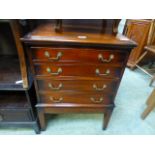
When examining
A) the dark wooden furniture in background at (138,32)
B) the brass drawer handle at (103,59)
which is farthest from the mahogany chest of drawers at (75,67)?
the dark wooden furniture in background at (138,32)

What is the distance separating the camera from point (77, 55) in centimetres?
78

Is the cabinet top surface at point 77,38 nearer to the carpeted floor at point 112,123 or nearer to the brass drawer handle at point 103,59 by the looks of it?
the brass drawer handle at point 103,59

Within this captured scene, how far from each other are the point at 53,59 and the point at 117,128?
103cm

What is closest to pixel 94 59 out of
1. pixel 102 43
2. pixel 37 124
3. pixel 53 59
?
pixel 102 43

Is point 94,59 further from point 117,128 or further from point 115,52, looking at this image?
point 117,128

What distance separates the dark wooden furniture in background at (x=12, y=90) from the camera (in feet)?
3.05

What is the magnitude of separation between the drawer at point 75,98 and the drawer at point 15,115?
0.20 meters

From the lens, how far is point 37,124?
1.17 m

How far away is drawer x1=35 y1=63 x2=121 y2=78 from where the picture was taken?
83cm

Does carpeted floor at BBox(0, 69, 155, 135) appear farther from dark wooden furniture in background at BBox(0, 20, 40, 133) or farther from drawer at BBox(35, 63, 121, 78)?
drawer at BBox(35, 63, 121, 78)

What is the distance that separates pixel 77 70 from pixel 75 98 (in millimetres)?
281

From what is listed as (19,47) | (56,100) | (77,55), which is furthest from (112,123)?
(19,47)

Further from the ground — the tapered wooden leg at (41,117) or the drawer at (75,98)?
the drawer at (75,98)

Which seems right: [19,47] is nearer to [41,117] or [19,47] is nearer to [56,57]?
[56,57]
